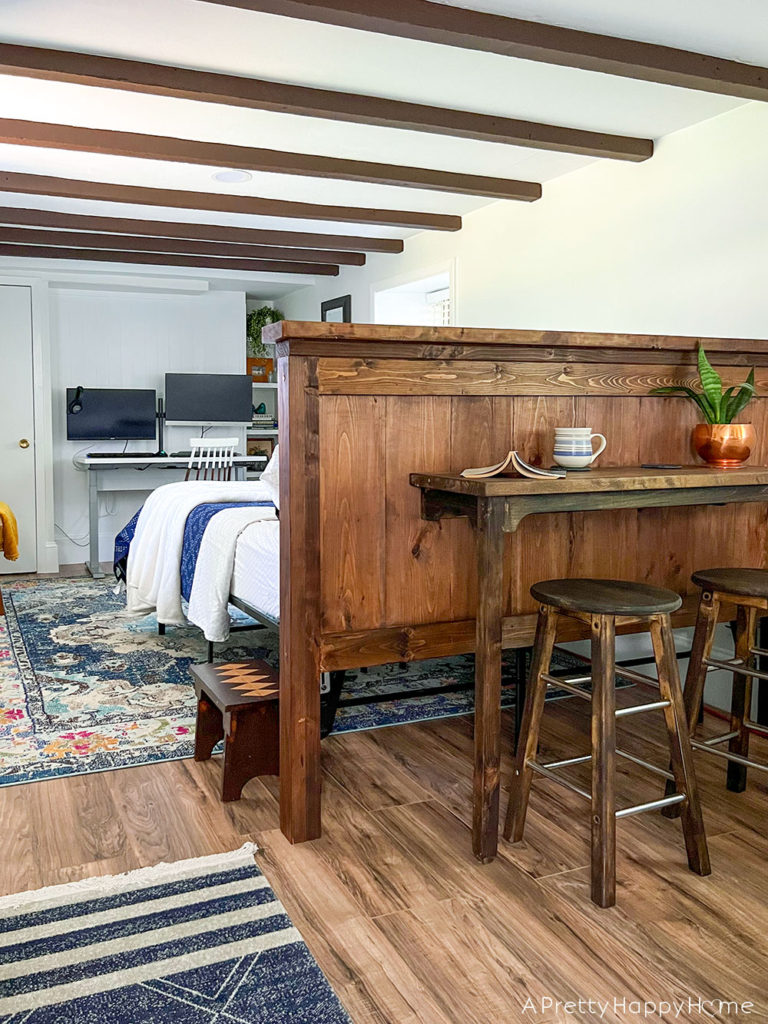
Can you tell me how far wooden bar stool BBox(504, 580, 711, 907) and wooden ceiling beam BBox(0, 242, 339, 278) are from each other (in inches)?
210

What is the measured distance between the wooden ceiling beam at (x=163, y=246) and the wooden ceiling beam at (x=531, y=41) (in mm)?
3670

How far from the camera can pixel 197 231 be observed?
19.2 feet

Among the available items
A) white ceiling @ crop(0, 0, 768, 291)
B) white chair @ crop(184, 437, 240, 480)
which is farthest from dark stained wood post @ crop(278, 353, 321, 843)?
white chair @ crop(184, 437, 240, 480)

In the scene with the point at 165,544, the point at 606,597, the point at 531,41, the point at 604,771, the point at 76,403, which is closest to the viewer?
the point at 604,771

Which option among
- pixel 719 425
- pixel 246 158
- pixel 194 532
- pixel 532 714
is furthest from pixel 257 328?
pixel 532 714

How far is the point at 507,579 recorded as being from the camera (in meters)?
2.64

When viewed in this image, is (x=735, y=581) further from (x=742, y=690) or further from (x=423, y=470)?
(x=423, y=470)

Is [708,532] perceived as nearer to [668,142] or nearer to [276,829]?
[276,829]

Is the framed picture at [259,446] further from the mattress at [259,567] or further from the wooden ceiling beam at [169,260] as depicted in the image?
the mattress at [259,567]

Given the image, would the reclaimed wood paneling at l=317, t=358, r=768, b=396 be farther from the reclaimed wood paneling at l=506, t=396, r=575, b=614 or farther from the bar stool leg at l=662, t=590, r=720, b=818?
the bar stool leg at l=662, t=590, r=720, b=818

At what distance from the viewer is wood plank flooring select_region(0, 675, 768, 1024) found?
1727 millimetres

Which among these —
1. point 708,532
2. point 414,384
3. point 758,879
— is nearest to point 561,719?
point 708,532

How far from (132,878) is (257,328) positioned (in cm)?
686

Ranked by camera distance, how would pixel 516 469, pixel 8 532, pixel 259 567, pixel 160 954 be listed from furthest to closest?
1. pixel 8 532
2. pixel 259 567
3. pixel 516 469
4. pixel 160 954
